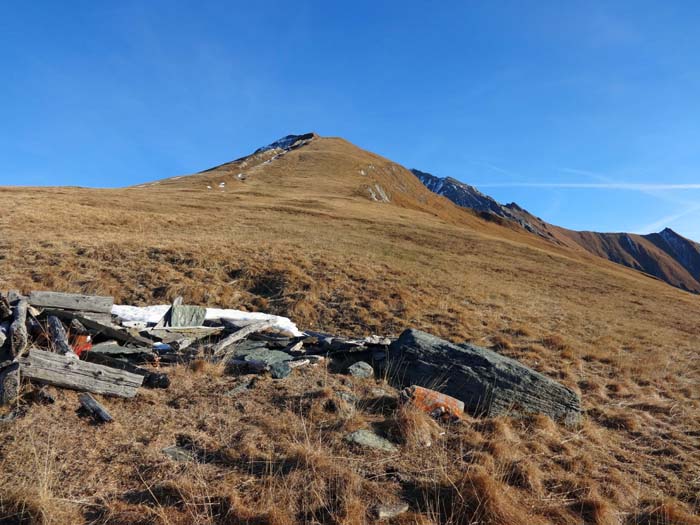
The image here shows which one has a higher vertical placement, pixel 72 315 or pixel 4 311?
pixel 4 311

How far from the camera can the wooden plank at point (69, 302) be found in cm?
834

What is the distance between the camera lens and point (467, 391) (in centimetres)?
779

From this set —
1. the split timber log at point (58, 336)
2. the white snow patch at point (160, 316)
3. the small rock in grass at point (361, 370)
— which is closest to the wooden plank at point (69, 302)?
the split timber log at point (58, 336)

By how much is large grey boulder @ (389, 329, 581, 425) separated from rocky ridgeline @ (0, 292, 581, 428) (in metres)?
0.02

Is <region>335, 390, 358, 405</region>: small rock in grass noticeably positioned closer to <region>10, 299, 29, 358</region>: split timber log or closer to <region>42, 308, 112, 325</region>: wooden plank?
<region>10, 299, 29, 358</region>: split timber log

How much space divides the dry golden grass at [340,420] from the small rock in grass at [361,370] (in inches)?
13.4

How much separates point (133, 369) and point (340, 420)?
157 inches

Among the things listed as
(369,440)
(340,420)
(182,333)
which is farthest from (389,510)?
(182,333)

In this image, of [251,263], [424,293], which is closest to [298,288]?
[251,263]

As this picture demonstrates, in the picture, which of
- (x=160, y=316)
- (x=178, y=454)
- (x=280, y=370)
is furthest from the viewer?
(x=160, y=316)

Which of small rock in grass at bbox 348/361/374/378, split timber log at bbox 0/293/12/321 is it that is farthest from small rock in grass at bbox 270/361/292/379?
split timber log at bbox 0/293/12/321

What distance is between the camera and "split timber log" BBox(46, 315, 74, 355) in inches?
271

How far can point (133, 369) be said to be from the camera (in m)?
7.14

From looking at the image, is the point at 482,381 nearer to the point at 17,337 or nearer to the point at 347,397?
the point at 347,397
